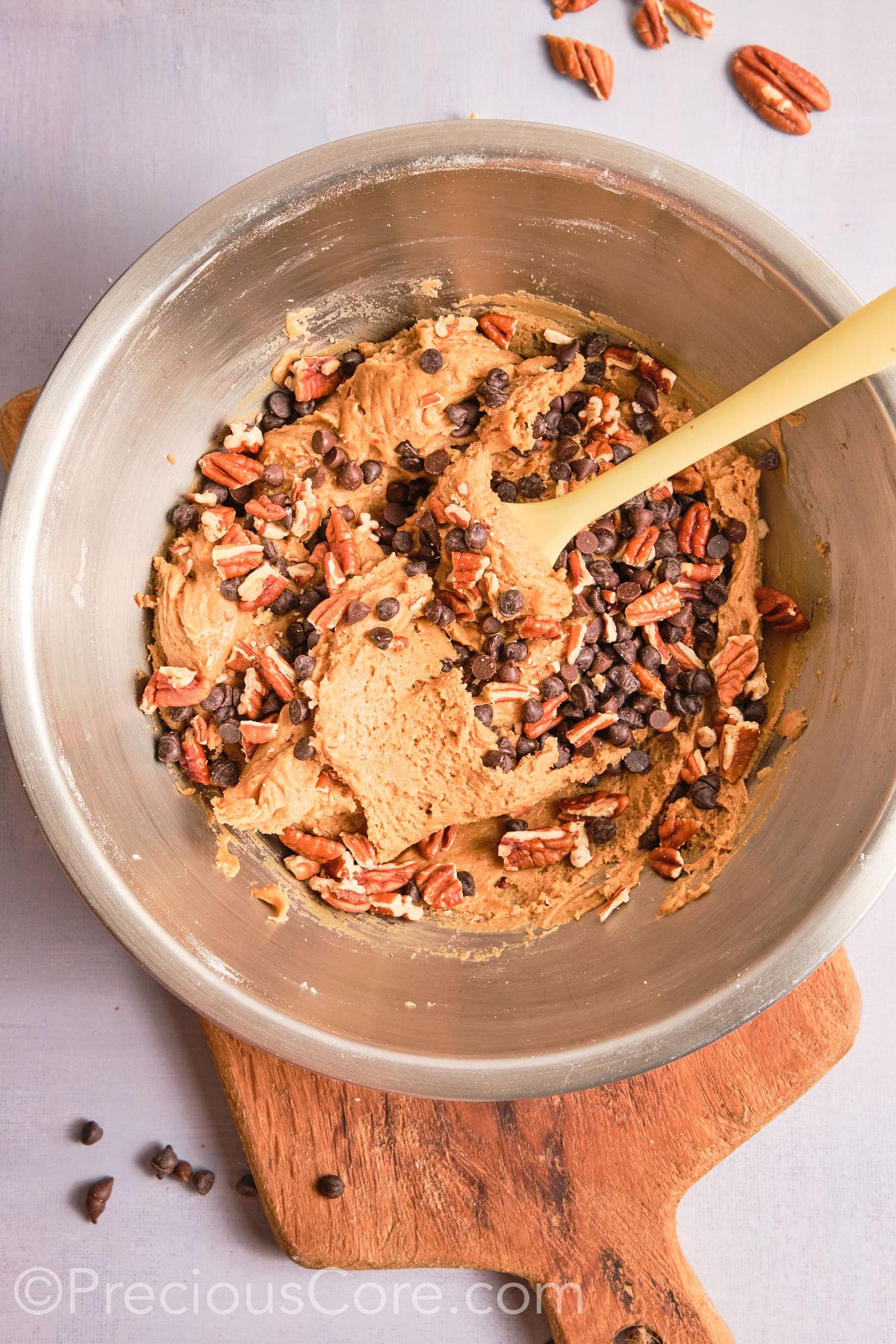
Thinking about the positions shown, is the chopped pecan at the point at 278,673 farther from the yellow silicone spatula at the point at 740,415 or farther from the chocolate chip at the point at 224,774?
the yellow silicone spatula at the point at 740,415

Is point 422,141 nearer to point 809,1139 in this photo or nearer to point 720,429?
point 720,429

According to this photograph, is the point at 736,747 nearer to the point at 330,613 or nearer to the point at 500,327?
the point at 330,613

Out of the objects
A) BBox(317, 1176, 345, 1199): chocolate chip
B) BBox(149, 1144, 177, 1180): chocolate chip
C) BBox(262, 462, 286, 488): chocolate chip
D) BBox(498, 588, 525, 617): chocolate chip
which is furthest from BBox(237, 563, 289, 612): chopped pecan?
BBox(149, 1144, 177, 1180): chocolate chip

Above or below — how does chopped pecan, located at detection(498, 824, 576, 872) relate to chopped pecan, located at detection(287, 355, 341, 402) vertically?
below

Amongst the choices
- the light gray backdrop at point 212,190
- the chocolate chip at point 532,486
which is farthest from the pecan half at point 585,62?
the chocolate chip at point 532,486

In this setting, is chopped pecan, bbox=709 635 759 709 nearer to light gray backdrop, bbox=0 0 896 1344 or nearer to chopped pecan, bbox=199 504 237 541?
light gray backdrop, bbox=0 0 896 1344
